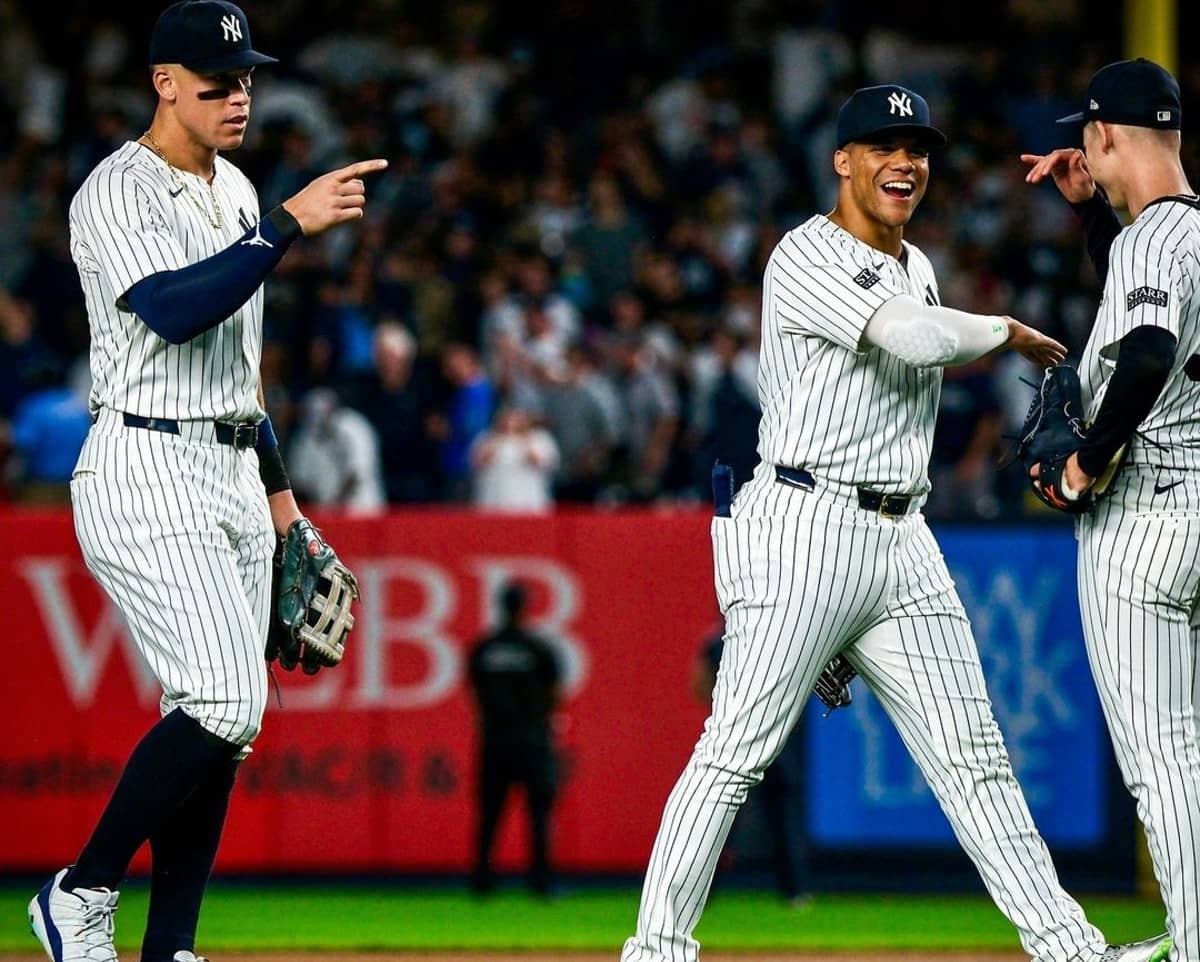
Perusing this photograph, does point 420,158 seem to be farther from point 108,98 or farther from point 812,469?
point 812,469

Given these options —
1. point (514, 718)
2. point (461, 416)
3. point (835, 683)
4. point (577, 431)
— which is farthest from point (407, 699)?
point (835, 683)

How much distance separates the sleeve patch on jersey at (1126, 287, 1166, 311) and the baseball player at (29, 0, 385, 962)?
6.21ft

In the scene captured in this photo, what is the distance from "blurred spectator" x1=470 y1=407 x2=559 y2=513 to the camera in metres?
12.0

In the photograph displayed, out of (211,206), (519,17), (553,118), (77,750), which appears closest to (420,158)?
(553,118)

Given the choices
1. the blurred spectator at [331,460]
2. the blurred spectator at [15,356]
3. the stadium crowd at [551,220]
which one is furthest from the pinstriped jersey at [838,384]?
the blurred spectator at [15,356]

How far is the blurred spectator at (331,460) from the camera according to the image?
1177 centimetres

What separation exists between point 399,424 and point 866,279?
7307 mm

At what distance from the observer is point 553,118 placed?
1541cm

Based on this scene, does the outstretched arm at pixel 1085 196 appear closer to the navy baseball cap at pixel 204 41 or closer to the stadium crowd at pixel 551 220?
the navy baseball cap at pixel 204 41

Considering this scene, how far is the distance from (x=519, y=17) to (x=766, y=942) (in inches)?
355

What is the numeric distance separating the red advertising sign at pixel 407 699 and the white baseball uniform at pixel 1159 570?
607 centimetres

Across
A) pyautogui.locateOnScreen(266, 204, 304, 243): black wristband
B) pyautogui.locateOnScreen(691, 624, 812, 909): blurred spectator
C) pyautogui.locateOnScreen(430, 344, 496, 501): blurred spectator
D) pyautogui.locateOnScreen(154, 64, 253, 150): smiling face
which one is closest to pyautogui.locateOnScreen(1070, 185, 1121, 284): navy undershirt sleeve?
pyautogui.locateOnScreen(266, 204, 304, 243): black wristband

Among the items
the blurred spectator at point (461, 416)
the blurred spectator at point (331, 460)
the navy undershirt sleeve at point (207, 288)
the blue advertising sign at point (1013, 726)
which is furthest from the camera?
the blurred spectator at point (461, 416)

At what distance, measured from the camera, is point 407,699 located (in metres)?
11.4
